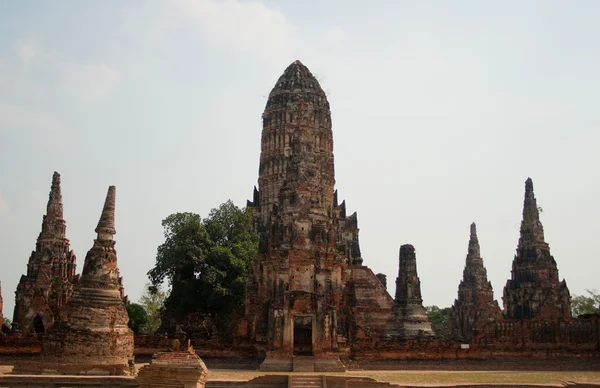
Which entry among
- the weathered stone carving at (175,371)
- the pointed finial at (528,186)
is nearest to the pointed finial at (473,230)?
the pointed finial at (528,186)

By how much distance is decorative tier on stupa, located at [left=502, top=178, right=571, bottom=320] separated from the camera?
4222 cm

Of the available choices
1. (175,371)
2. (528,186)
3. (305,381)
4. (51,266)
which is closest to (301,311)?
(305,381)

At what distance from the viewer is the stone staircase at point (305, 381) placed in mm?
23297

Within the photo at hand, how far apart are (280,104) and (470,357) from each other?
2721 centimetres

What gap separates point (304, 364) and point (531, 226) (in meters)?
20.9

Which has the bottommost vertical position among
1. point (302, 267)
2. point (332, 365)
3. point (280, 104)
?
point (332, 365)

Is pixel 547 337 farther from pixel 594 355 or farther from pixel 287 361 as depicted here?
pixel 287 361

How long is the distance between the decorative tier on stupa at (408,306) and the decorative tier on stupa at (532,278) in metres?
8.22

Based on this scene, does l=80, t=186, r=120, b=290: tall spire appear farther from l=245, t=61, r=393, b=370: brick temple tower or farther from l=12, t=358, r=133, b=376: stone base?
l=245, t=61, r=393, b=370: brick temple tower

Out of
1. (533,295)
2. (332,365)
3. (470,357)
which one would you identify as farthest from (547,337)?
(332,365)

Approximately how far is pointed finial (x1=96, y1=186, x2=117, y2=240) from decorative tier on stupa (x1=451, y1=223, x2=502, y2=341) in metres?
34.1

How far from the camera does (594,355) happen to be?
3531 cm

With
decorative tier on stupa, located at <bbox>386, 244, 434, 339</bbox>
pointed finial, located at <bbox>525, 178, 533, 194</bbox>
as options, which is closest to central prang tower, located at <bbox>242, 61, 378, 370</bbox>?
decorative tier on stupa, located at <bbox>386, 244, 434, 339</bbox>

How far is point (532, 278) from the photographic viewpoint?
142 ft
